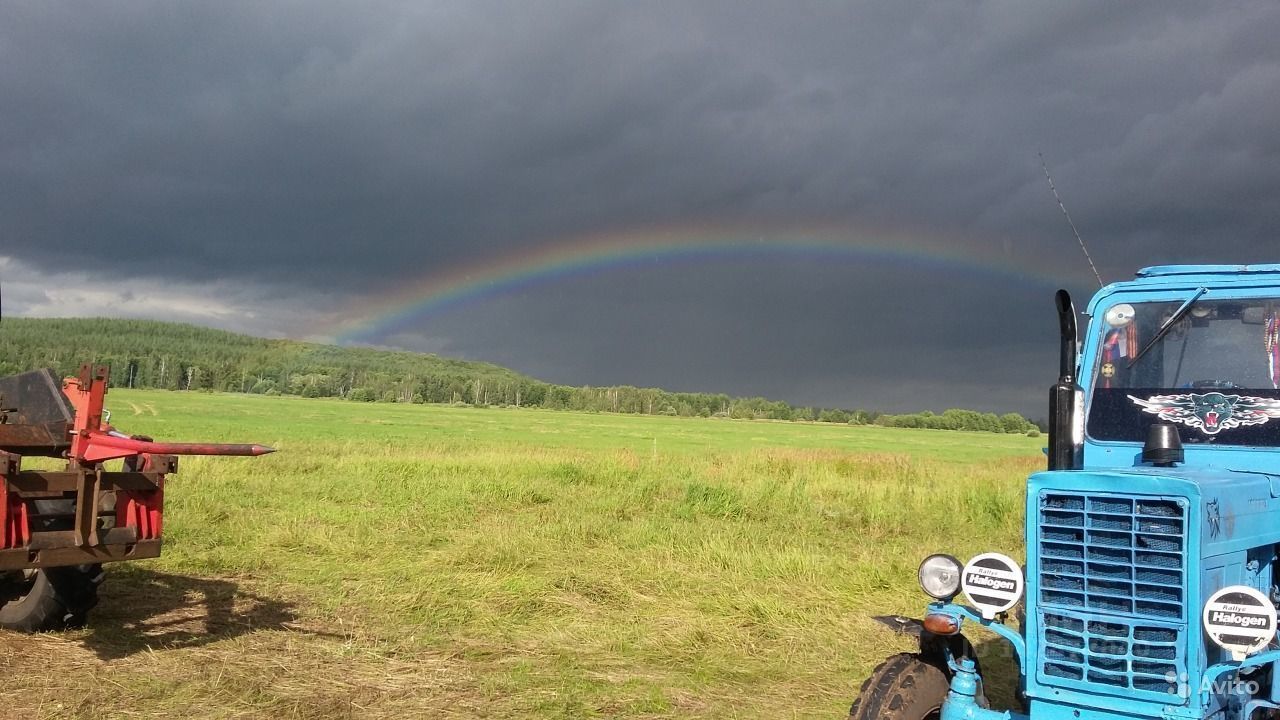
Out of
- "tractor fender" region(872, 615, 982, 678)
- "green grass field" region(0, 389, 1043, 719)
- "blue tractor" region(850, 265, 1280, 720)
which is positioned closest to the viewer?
"blue tractor" region(850, 265, 1280, 720)

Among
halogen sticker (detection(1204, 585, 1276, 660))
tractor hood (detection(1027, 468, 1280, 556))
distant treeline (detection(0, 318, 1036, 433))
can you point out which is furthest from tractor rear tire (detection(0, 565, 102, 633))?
distant treeline (detection(0, 318, 1036, 433))

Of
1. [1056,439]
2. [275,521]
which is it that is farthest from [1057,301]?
[275,521]

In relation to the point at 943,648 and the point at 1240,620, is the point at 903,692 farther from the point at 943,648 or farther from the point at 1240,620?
the point at 1240,620

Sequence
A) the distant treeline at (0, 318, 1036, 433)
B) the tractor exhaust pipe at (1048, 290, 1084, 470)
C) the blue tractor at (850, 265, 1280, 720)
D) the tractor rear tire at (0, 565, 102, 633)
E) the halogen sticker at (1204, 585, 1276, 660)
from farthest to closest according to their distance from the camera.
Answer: the distant treeline at (0, 318, 1036, 433)
the tractor rear tire at (0, 565, 102, 633)
the tractor exhaust pipe at (1048, 290, 1084, 470)
the blue tractor at (850, 265, 1280, 720)
the halogen sticker at (1204, 585, 1276, 660)

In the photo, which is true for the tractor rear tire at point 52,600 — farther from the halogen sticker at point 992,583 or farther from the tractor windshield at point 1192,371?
the tractor windshield at point 1192,371

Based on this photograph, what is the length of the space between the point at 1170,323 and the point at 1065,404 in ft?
3.45

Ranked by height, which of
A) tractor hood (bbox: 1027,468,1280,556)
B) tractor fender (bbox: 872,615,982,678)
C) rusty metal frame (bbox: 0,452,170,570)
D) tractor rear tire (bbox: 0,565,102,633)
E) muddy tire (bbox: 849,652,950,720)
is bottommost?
tractor rear tire (bbox: 0,565,102,633)

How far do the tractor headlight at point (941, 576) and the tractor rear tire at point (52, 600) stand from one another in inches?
226

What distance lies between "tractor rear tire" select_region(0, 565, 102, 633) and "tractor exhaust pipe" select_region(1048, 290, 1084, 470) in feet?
21.1

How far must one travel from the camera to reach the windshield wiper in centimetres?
501

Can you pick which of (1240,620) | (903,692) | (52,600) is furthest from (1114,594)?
(52,600)

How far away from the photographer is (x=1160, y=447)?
4.58 meters

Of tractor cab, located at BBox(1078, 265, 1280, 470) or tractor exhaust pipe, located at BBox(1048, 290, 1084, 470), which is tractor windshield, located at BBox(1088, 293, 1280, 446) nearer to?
tractor cab, located at BBox(1078, 265, 1280, 470)

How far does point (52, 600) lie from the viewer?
6520 millimetres
